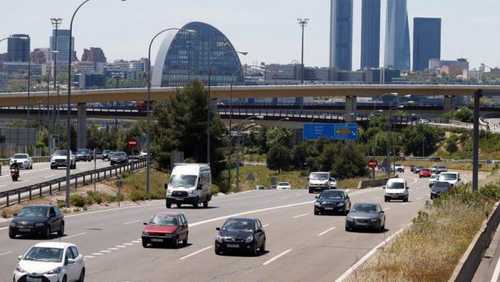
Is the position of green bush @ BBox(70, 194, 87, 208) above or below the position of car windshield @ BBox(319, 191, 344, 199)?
below

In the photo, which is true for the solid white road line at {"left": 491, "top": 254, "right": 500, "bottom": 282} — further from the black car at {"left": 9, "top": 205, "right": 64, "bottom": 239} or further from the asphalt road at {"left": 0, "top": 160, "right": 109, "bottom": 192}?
the asphalt road at {"left": 0, "top": 160, "right": 109, "bottom": 192}

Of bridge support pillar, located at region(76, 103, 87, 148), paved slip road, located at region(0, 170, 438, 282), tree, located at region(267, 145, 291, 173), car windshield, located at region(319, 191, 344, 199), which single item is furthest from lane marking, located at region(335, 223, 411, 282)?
bridge support pillar, located at region(76, 103, 87, 148)

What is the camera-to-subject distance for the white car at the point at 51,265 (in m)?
25.1

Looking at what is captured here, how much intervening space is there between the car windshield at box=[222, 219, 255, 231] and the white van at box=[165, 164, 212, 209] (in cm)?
2346

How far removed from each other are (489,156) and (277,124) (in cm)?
3415

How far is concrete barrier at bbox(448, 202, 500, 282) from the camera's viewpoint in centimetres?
2357

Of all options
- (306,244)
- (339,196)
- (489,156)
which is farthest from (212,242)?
(489,156)

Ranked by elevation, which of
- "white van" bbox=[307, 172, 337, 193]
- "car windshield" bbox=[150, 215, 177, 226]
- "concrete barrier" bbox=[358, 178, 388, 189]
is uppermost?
"car windshield" bbox=[150, 215, 177, 226]

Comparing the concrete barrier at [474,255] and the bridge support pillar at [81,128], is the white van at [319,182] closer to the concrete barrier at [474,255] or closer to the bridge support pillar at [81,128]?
the concrete barrier at [474,255]

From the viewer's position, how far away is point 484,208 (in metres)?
49.0

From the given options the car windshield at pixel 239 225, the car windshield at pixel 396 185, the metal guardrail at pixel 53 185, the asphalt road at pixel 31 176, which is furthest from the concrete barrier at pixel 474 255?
the asphalt road at pixel 31 176

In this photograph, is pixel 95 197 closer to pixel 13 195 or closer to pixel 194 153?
pixel 13 195

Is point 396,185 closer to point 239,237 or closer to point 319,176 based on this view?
point 319,176

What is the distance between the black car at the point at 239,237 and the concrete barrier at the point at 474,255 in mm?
7081
